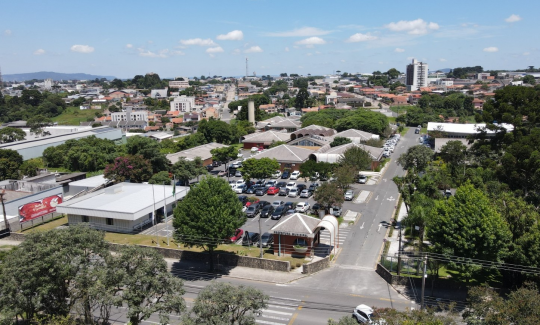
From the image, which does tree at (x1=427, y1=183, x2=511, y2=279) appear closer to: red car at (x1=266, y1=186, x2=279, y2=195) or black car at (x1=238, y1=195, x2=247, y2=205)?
black car at (x1=238, y1=195, x2=247, y2=205)

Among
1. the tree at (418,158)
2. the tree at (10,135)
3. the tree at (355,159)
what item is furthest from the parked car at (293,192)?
the tree at (10,135)

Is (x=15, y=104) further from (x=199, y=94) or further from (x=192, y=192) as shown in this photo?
(x=192, y=192)

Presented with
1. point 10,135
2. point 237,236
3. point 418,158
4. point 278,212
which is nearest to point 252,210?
point 278,212

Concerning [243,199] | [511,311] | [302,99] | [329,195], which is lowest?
[243,199]

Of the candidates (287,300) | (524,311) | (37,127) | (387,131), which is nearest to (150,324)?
(287,300)

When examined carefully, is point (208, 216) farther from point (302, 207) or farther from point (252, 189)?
point (252, 189)

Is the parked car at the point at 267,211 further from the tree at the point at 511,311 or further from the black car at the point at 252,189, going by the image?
the tree at the point at 511,311
